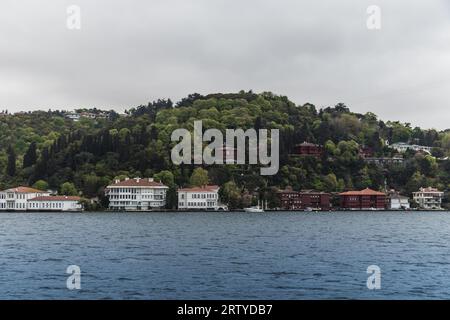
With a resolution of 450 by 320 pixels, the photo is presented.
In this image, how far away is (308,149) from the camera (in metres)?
105

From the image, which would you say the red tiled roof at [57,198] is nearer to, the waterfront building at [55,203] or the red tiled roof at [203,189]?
the waterfront building at [55,203]

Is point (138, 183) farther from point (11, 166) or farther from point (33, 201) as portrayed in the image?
point (11, 166)

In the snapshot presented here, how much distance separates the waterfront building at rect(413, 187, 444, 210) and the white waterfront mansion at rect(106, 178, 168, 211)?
42.4 m

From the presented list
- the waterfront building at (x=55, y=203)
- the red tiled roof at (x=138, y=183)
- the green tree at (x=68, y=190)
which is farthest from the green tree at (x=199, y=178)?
the green tree at (x=68, y=190)

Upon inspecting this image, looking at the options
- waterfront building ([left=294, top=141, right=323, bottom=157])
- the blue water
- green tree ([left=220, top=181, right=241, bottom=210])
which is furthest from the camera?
waterfront building ([left=294, top=141, right=323, bottom=157])

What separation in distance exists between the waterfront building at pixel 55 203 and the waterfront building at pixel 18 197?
0.83m

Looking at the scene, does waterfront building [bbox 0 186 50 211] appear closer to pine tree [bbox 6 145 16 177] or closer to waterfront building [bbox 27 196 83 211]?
waterfront building [bbox 27 196 83 211]

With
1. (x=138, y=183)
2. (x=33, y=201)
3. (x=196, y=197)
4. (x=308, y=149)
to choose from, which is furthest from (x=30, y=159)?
(x=308, y=149)

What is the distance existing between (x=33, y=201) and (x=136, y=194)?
1405cm

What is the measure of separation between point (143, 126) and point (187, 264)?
81.6m

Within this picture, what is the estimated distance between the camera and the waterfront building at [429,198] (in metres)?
102

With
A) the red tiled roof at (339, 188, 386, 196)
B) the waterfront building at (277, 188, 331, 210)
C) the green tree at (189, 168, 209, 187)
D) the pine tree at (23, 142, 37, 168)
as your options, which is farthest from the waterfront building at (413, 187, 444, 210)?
the pine tree at (23, 142, 37, 168)

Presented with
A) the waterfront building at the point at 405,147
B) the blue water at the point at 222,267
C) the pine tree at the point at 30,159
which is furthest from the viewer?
the waterfront building at the point at 405,147

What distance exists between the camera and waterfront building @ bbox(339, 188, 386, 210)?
317 ft
